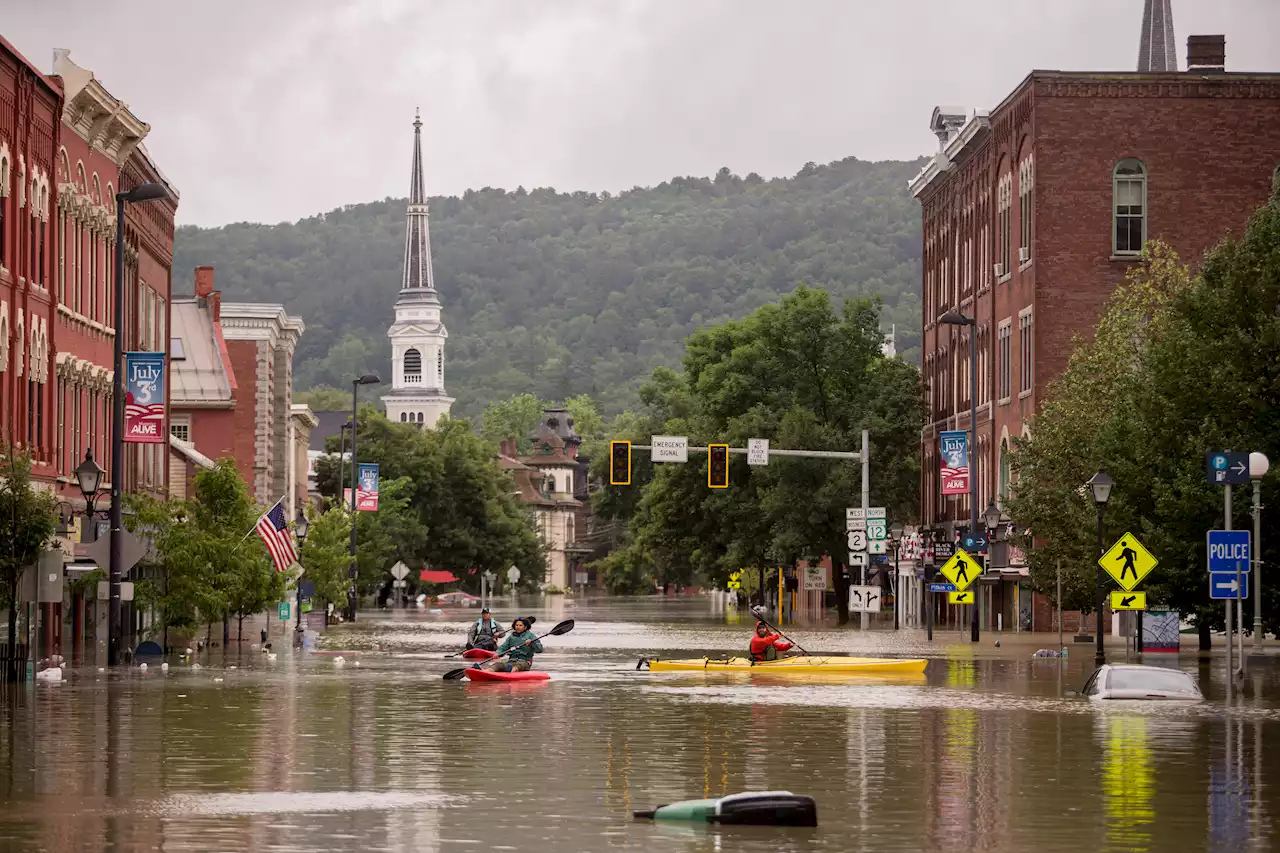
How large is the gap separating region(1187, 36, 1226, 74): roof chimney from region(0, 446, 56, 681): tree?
161 ft

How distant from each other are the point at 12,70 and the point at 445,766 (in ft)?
104

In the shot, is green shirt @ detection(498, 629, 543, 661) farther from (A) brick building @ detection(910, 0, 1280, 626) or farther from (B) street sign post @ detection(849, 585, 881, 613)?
(B) street sign post @ detection(849, 585, 881, 613)

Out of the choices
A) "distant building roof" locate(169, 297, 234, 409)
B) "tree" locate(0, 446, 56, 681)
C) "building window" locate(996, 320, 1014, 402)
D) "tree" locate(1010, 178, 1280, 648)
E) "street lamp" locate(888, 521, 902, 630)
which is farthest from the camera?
"distant building roof" locate(169, 297, 234, 409)

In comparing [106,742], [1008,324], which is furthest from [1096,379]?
[106,742]

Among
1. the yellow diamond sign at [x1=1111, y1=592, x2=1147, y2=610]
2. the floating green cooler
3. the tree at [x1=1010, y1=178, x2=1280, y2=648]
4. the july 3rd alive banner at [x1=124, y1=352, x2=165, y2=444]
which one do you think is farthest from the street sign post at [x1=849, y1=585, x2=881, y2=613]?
the floating green cooler

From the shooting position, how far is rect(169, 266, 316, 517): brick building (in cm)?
10412

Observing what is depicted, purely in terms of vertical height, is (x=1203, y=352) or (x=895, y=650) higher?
(x=1203, y=352)

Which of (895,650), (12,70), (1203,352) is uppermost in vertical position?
(12,70)

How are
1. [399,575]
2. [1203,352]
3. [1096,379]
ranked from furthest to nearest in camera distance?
[399,575] < [1096,379] < [1203,352]

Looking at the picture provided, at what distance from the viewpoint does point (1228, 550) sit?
3691cm

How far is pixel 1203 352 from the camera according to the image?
46.1 meters

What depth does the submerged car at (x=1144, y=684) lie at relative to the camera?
35.3 m

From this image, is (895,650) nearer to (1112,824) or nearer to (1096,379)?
(1096,379)

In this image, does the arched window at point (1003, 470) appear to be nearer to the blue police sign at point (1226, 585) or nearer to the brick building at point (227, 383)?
the brick building at point (227, 383)
